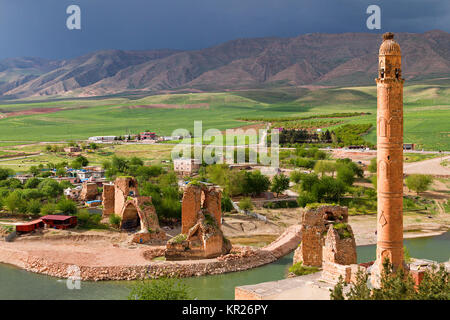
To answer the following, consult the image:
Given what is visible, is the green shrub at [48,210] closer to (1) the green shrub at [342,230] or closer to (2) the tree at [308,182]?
(1) the green shrub at [342,230]

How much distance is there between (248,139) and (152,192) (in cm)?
6799

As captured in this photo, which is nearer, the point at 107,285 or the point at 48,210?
the point at 107,285

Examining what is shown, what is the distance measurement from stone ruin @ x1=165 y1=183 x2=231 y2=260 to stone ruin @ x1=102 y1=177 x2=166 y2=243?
4.04m

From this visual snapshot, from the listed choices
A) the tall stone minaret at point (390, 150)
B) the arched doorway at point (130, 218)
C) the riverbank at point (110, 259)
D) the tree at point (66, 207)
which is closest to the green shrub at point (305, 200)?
the riverbank at point (110, 259)

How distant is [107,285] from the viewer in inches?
1107

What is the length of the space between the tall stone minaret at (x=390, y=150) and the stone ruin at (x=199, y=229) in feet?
38.1

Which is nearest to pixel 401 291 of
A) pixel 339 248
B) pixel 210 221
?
pixel 339 248

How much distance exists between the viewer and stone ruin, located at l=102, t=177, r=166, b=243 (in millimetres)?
35781

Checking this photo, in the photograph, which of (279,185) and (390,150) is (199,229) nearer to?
(390,150)

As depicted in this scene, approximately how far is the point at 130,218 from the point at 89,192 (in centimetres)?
1273

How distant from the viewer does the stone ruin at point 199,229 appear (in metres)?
31.4
